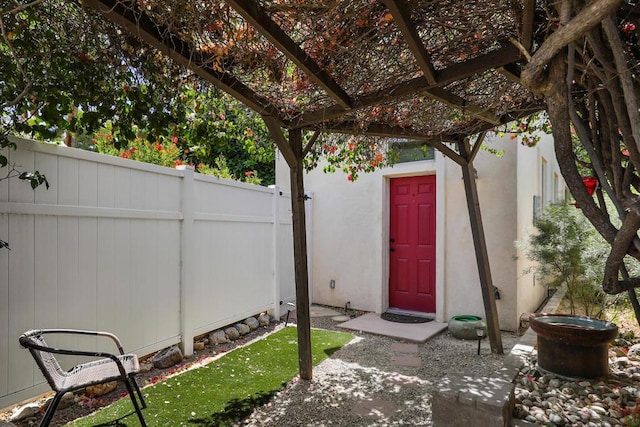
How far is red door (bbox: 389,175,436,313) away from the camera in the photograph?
5.17m

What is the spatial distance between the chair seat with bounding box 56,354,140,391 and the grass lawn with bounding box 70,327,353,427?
360mm

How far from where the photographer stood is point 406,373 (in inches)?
132

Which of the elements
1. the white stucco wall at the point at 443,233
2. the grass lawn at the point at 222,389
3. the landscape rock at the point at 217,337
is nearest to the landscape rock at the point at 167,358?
the grass lawn at the point at 222,389

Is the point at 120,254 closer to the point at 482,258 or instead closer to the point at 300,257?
the point at 300,257

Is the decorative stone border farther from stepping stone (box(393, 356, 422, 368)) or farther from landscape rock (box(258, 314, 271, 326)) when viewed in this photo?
landscape rock (box(258, 314, 271, 326))

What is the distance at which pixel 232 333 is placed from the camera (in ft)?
14.2

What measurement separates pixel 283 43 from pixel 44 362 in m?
2.16

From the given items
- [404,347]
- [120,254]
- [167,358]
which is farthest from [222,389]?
[404,347]

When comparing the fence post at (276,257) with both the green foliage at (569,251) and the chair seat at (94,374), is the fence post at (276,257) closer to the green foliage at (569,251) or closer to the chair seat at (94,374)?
the chair seat at (94,374)

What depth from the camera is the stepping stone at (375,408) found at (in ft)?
8.46

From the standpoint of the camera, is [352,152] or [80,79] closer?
[80,79]

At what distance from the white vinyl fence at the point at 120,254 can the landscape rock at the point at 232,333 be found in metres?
0.12

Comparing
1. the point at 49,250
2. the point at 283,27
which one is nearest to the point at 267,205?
the point at 49,250

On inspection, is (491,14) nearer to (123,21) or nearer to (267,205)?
(123,21)
